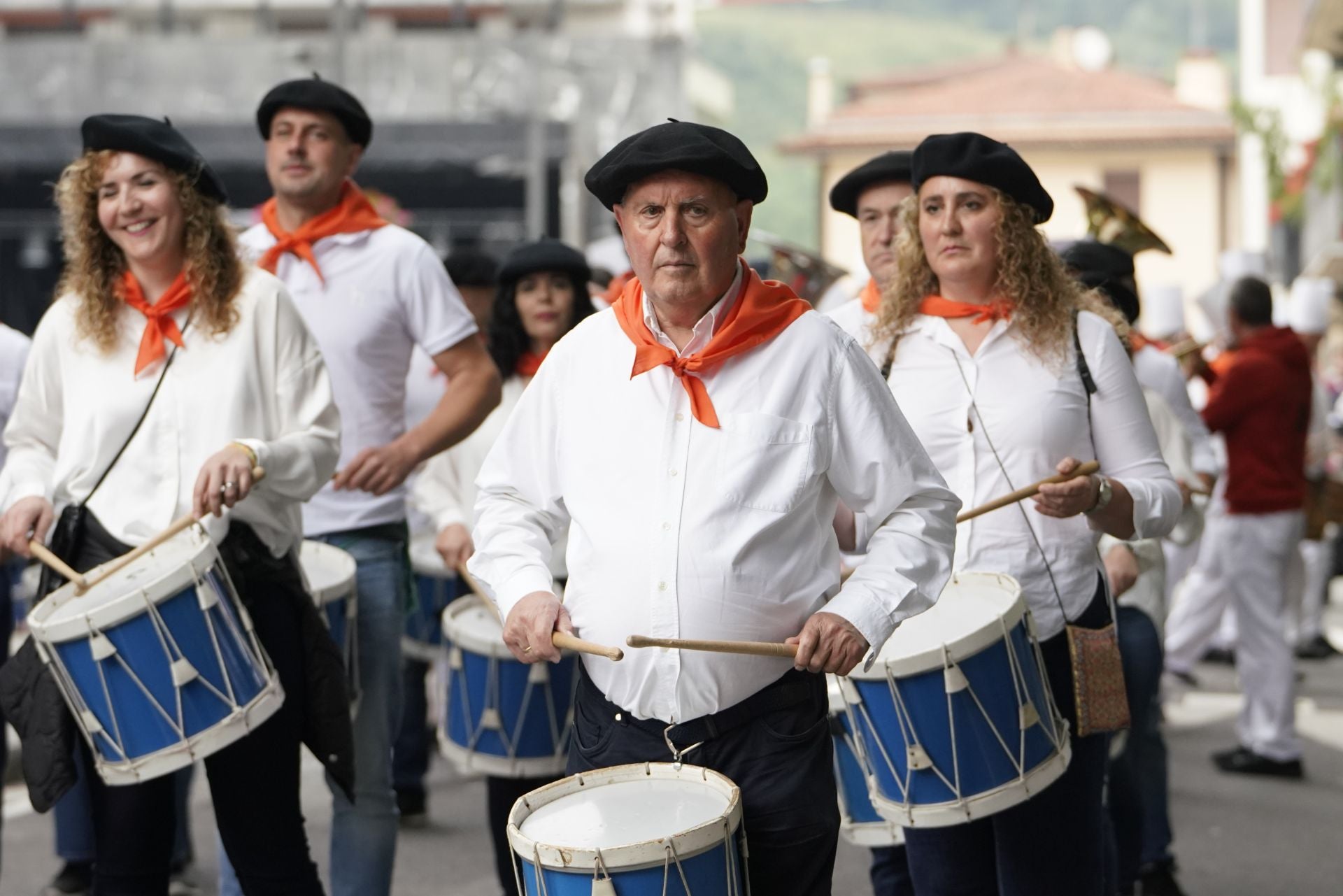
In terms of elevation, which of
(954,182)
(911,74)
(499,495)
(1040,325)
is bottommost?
(499,495)

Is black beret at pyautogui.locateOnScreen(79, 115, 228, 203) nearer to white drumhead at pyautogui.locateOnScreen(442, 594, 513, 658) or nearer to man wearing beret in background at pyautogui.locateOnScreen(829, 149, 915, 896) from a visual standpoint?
man wearing beret in background at pyautogui.locateOnScreen(829, 149, 915, 896)

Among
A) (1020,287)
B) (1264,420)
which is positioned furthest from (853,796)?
(1264,420)

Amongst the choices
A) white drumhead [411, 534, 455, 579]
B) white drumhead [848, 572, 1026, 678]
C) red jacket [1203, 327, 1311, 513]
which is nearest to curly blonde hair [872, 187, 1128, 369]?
white drumhead [848, 572, 1026, 678]

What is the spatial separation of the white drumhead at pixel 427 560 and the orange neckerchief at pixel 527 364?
50.5 inches

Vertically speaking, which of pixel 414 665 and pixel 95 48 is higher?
pixel 95 48

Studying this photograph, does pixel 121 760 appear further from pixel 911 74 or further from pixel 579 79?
pixel 911 74

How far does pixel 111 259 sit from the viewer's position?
4566 millimetres

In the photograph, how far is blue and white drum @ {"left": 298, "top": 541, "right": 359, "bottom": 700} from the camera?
4.79m

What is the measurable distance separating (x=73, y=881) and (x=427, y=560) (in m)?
1.91

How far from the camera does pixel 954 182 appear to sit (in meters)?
4.31

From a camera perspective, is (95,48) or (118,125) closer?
(118,125)

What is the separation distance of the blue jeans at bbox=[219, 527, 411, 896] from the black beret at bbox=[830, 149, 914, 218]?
165 centimetres

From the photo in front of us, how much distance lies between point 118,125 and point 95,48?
20.2 m

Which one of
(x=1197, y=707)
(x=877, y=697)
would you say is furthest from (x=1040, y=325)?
(x=1197, y=707)
